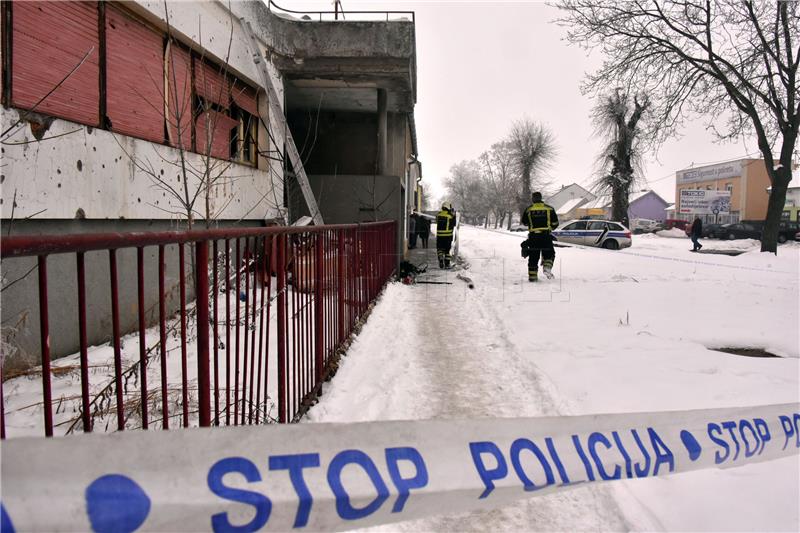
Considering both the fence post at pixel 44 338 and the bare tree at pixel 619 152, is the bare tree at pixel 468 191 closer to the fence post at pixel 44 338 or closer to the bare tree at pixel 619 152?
the bare tree at pixel 619 152

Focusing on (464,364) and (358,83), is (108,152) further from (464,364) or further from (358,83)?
(358,83)

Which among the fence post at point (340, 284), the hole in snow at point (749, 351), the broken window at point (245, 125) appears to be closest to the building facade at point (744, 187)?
the hole in snow at point (749, 351)

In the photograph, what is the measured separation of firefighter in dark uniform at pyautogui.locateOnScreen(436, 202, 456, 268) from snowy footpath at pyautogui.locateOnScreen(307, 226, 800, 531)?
321cm

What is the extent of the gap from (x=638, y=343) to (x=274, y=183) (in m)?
6.99

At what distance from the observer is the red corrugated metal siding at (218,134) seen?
7.18 metres

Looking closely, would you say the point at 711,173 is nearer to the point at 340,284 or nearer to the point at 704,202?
the point at 704,202

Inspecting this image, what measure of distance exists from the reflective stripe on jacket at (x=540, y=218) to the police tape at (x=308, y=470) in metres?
8.29

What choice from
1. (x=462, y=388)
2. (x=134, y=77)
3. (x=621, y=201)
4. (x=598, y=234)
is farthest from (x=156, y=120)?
(x=621, y=201)

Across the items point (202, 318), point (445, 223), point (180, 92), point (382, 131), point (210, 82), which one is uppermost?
point (382, 131)

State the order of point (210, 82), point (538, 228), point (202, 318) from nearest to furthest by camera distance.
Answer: point (202, 318)
point (210, 82)
point (538, 228)

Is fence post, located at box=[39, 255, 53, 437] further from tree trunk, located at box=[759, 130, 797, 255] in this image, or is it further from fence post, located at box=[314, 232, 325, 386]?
tree trunk, located at box=[759, 130, 797, 255]

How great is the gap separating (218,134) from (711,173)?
5962 cm

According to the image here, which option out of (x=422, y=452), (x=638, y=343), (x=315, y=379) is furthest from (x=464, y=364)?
(x=422, y=452)

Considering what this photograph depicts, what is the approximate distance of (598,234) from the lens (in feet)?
75.5
